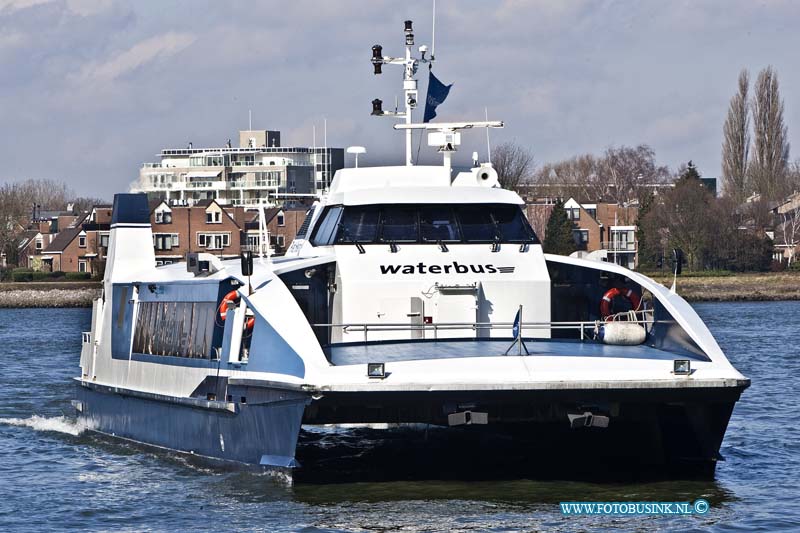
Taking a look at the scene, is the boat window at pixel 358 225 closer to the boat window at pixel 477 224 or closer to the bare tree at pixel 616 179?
the boat window at pixel 477 224

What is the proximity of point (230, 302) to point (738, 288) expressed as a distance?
66.2m

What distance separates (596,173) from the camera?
125 meters

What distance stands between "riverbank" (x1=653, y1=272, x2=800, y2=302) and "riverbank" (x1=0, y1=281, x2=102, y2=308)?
115 ft

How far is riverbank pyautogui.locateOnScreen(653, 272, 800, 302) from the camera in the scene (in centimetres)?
7825

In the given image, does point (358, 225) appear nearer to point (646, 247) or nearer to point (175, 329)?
point (175, 329)

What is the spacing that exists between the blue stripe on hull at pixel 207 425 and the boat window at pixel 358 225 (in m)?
3.01

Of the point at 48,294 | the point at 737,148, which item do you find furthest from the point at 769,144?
the point at 48,294

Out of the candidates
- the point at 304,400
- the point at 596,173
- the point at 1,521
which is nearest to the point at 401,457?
the point at 304,400

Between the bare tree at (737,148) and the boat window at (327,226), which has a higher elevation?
the bare tree at (737,148)

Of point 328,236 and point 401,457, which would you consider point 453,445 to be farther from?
point 328,236

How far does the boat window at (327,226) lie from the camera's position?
19.2 meters

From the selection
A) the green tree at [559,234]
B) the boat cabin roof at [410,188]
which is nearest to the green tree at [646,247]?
the green tree at [559,234]

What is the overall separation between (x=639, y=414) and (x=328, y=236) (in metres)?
5.32

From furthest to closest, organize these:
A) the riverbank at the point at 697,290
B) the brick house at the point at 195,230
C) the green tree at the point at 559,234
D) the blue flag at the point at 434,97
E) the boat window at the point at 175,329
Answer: the brick house at the point at 195,230 → the riverbank at the point at 697,290 → the green tree at the point at 559,234 → the blue flag at the point at 434,97 → the boat window at the point at 175,329
